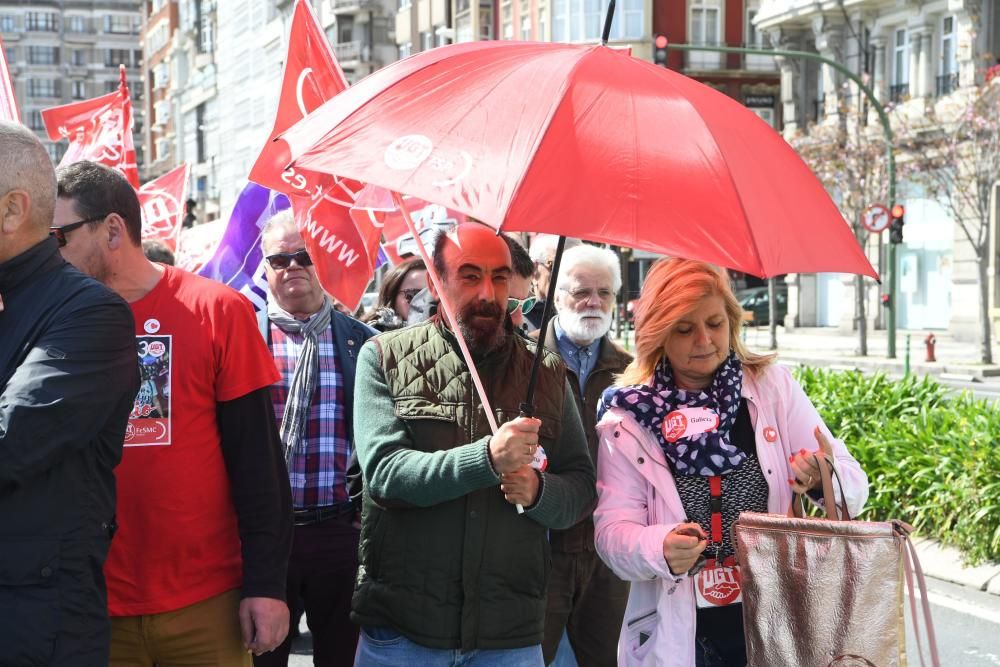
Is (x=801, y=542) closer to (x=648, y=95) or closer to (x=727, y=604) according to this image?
(x=727, y=604)

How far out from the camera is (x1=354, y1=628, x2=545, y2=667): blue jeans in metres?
3.49

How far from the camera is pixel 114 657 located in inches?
132

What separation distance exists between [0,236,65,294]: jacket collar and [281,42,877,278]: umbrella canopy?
70cm

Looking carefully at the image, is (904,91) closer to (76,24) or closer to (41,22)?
(76,24)

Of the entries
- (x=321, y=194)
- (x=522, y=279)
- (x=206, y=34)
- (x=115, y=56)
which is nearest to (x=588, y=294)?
(x=522, y=279)

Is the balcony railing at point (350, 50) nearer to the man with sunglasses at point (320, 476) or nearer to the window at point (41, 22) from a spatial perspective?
the man with sunglasses at point (320, 476)

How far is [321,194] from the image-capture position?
21.2ft

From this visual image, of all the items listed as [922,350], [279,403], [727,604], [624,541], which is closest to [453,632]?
[624,541]

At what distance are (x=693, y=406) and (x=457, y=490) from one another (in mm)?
706

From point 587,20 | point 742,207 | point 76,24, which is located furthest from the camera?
point 76,24

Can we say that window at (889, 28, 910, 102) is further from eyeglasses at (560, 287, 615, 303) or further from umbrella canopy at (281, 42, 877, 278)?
umbrella canopy at (281, 42, 877, 278)

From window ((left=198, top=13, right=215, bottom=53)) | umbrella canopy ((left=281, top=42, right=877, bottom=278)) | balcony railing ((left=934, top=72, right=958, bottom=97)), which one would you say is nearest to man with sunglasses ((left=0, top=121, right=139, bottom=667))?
umbrella canopy ((left=281, top=42, right=877, bottom=278))

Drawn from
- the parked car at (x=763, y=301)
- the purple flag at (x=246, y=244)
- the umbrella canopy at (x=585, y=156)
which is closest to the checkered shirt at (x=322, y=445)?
the umbrella canopy at (x=585, y=156)

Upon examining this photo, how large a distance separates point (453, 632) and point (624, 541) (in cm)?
49
